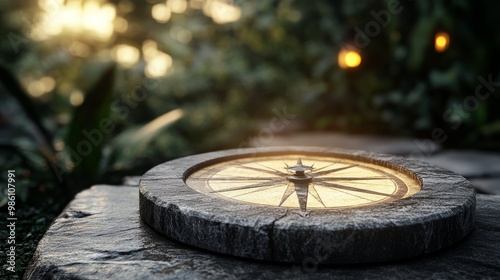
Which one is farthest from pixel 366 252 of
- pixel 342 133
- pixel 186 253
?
pixel 342 133

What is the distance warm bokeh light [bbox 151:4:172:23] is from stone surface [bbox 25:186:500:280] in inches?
215

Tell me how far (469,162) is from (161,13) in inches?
188

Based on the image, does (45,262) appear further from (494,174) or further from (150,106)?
(150,106)

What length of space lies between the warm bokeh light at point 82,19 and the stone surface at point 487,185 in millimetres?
4843

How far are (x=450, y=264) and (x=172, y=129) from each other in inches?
265

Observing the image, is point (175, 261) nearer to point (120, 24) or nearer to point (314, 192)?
point (314, 192)

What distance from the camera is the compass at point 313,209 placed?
6.09 ft

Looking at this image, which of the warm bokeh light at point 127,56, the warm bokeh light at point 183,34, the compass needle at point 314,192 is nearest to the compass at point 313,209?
the compass needle at point 314,192

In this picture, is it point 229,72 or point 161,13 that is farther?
point 229,72

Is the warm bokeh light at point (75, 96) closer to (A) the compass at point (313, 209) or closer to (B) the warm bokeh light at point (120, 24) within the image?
(B) the warm bokeh light at point (120, 24)

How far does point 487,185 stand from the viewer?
4.48 m

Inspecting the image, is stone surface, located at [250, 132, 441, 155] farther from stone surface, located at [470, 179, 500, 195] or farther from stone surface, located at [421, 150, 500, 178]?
stone surface, located at [470, 179, 500, 195]

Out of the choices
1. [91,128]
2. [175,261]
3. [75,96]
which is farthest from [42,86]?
[175,261]

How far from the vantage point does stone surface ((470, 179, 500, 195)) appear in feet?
14.2
